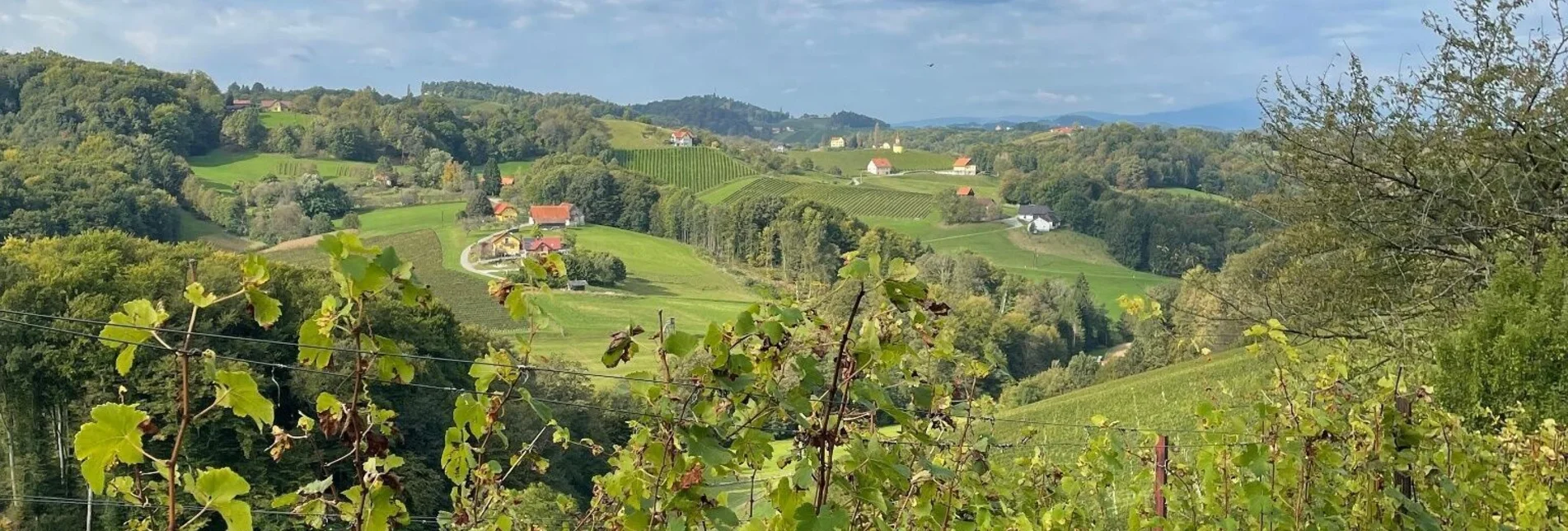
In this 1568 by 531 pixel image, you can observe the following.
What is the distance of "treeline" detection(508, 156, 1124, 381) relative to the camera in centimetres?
5103

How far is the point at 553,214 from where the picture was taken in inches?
2773

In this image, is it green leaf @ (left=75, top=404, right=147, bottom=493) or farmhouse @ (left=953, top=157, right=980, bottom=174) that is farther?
farmhouse @ (left=953, top=157, right=980, bottom=174)

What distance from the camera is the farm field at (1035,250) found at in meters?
67.1

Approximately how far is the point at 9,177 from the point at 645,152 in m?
58.9

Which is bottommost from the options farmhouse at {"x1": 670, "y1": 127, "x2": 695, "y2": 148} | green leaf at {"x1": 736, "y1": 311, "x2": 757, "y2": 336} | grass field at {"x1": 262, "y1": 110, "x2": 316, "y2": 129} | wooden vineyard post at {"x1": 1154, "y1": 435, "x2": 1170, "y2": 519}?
wooden vineyard post at {"x1": 1154, "y1": 435, "x2": 1170, "y2": 519}

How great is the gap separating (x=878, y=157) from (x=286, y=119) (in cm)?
6433

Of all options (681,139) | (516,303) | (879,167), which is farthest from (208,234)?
(879,167)

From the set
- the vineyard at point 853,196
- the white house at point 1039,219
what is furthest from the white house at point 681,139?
the white house at point 1039,219

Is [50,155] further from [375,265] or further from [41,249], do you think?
[375,265]

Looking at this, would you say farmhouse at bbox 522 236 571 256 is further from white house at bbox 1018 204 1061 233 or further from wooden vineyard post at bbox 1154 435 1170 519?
white house at bbox 1018 204 1061 233

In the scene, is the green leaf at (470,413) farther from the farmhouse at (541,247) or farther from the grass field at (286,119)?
the grass field at (286,119)

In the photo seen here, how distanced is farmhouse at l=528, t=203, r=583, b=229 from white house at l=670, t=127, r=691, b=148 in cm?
3585

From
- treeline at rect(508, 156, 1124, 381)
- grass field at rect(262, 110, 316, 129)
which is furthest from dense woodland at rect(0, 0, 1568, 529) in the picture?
grass field at rect(262, 110, 316, 129)

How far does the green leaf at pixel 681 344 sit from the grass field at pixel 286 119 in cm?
9323
